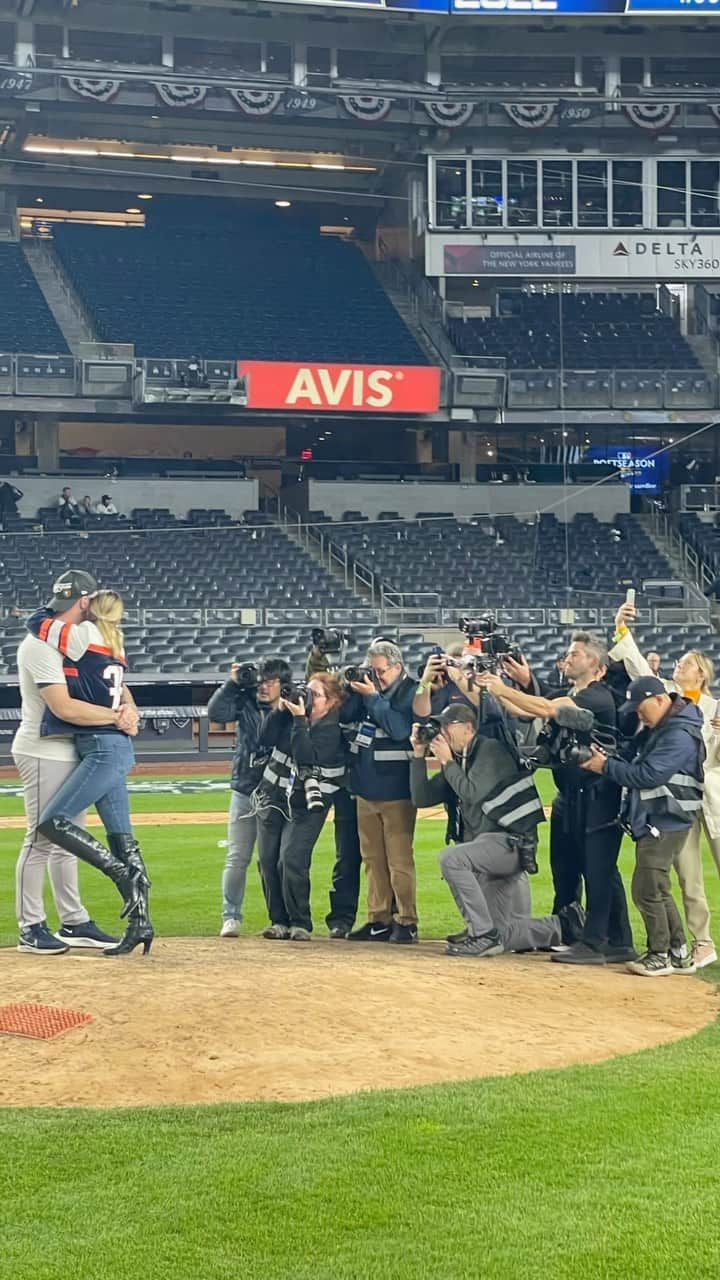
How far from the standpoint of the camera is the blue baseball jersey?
342 inches

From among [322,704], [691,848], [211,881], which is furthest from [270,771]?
[211,881]

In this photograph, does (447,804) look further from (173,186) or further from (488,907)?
(173,186)

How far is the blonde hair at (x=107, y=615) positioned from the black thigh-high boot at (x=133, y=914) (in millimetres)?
1127

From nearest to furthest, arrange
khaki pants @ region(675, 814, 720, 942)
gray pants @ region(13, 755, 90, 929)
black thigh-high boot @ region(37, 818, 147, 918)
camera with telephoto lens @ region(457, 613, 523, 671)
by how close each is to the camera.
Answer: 1. black thigh-high boot @ region(37, 818, 147, 918)
2. gray pants @ region(13, 755, 90, 929)
3. camera with telephoto lens @ region(457, 613, 523, 671)
4. khaki pants @ region(675, 814, 720, 942)

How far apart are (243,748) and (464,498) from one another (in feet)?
103

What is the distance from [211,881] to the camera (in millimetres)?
13867

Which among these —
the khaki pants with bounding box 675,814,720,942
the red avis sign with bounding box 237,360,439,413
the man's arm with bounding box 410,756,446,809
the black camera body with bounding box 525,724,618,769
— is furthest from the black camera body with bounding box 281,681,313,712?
the red avis sign with bounding box 237,360,439,413

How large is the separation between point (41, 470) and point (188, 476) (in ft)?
12.8

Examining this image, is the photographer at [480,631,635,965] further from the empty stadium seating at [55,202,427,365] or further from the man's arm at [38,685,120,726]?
the empty stadium seating at [55,202,427,365]

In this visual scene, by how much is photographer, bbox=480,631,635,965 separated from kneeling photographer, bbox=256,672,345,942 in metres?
1.35

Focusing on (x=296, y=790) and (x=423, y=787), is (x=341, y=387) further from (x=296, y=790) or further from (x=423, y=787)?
(x=423, y=787)

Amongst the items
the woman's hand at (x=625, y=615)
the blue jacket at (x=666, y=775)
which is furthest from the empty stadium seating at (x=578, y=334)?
the blue jacket at (x=666, y=775)

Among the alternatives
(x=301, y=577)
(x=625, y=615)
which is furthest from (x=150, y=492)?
(x=625, y=615)

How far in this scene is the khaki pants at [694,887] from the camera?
31.3ft
